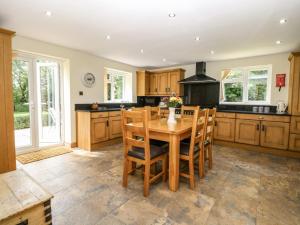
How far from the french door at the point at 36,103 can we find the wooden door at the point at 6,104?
1.14 meters

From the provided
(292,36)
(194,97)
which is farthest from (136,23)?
(194,97)

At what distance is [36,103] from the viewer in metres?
3.40

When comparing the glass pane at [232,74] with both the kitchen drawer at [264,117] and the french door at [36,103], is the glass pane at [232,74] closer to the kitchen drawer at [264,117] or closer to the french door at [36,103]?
the kitchen drawer at [264,117]

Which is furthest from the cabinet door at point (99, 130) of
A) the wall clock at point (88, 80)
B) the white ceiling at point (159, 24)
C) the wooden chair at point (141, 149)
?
the wooden chair at point (141, 149)

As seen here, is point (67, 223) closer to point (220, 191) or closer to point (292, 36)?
point (220, 191)

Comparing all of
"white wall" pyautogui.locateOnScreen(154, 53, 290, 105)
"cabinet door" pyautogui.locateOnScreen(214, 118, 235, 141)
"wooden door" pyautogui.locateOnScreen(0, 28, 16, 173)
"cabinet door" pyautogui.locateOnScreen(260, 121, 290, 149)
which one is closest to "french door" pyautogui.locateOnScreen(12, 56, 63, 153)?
"wooden door" pyautogui.locateOnScreen(0, 28, 16, 173)

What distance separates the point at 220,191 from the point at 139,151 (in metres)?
1.13

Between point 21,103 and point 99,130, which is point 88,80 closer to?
point 99,130

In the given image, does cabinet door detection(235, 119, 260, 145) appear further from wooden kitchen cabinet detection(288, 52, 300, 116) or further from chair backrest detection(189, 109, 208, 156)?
chair backrest detection(189, 109, 208, 156)

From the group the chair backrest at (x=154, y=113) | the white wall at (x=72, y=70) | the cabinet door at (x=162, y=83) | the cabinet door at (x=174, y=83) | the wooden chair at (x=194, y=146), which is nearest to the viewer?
the wooden chair at (x=194, y=146)

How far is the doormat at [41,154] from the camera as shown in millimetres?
3015

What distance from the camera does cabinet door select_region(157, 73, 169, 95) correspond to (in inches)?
210

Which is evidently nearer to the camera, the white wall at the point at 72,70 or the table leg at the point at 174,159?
the table leg at the point at 174,159

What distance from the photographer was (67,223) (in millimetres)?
1511
